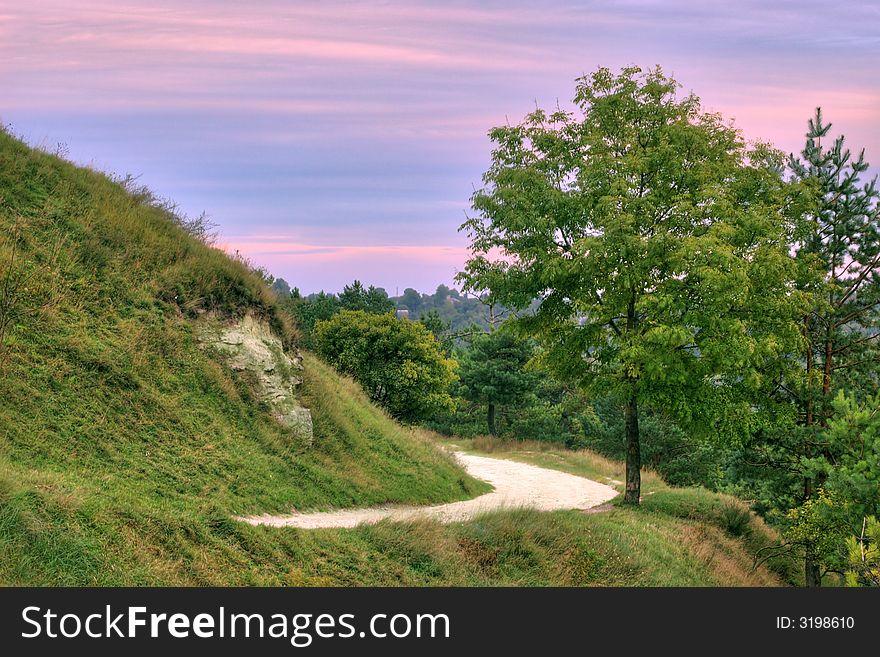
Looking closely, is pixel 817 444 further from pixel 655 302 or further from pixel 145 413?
pixel 145 413

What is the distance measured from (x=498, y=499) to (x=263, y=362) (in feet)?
29.1

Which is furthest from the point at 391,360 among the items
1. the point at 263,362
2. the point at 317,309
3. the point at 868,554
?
the point at 317,309

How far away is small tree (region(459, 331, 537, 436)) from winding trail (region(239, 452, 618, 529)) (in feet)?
40.9

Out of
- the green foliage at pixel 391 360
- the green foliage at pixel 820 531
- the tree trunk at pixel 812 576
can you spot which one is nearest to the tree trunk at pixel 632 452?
the green foliage at pixel 820 531

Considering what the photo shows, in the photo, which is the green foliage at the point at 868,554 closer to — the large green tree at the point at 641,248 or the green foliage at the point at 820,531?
the green foliage at the point at 820,531

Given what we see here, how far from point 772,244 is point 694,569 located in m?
9.12

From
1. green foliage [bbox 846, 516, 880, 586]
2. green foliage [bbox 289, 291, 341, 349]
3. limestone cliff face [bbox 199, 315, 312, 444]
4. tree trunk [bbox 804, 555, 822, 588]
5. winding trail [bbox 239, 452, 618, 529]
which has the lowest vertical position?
tree trunk [bbox 804, 555, 822, 588]

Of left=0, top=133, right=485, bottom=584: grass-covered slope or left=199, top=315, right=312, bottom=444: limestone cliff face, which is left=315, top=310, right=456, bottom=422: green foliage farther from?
left=199, top=315, right=312, bottom=444: limestone cliff face

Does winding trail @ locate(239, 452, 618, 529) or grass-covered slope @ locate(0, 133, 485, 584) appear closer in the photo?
grass-covered slope @ locate(0, 133, 485, 584)

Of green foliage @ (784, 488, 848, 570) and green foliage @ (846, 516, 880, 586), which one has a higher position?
green foliage @ (846, 516, 880, 586)

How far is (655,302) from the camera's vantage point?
18.4m

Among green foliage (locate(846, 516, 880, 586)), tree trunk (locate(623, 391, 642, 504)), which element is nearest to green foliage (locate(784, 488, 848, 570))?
green foliage (locate(846, 516, 880, 586))

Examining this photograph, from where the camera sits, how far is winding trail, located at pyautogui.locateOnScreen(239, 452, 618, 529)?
1565cm

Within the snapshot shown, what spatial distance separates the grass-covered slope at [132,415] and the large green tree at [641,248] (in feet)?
21.5
